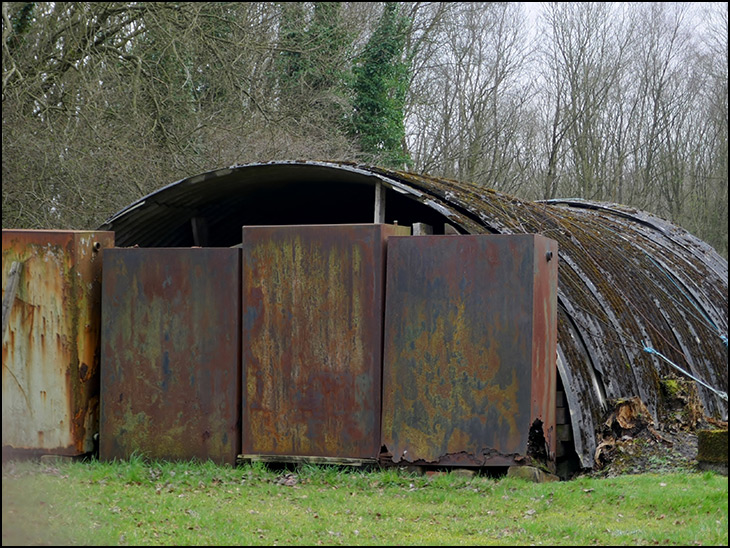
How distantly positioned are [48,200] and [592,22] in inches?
980

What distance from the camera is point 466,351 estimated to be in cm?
823

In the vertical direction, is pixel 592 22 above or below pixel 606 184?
above

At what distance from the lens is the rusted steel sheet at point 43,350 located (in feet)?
29.0

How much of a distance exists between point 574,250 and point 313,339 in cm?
456

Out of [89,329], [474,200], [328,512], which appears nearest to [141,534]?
[328,512]

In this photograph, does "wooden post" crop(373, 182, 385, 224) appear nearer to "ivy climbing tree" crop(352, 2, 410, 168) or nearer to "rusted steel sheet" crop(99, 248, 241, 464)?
"rusted steel sheet" crop(99, 248, 241, 464)

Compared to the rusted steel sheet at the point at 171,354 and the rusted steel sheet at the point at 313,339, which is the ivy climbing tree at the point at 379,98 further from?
the rusted steel sheet at the point at 313,339

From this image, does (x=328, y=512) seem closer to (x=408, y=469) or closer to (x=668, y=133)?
(x=408, y=469)

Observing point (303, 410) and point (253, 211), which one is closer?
point (303, 410)

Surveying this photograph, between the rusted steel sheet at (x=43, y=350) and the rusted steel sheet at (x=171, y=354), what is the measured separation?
1.01ft

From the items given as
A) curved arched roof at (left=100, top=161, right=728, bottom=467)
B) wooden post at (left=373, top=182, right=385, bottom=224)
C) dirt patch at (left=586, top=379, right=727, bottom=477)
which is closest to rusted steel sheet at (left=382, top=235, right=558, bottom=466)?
dirt patch at (left=586, top=379, right=727, bottom=477)

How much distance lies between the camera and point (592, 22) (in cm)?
3453

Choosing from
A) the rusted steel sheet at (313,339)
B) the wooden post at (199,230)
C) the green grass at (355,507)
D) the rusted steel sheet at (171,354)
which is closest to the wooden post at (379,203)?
the rusted steel sheet at (313,339)

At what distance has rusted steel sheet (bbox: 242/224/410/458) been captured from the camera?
840 centimetres
